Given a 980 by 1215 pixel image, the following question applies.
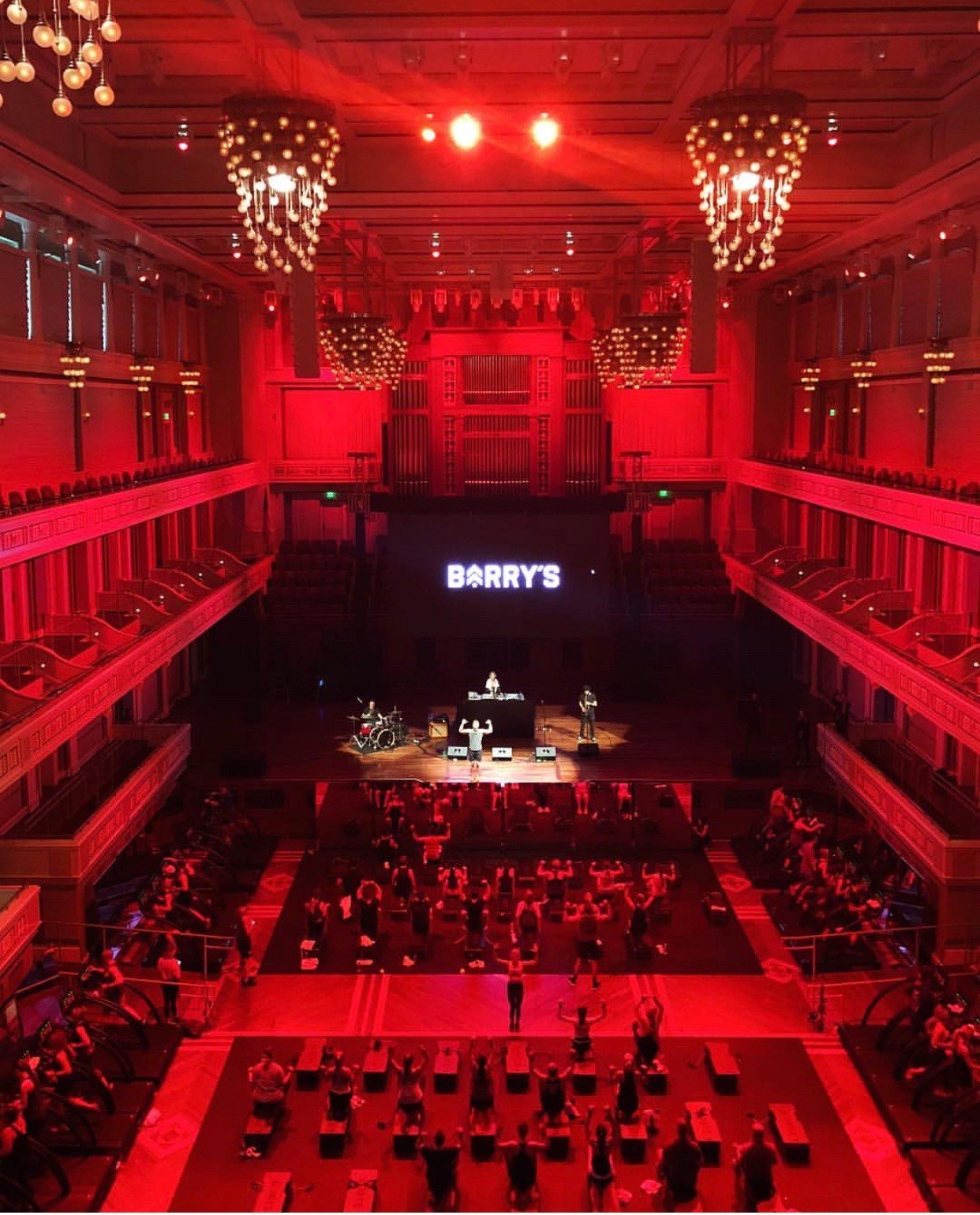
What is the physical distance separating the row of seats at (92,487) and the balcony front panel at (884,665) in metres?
11.9

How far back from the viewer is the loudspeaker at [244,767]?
23.1 m

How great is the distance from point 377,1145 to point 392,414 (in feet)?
71.5

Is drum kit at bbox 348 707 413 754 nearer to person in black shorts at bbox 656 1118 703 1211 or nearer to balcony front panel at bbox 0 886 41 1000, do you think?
balcony front panel at bbox 0 886 41 1000

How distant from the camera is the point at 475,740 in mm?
23672

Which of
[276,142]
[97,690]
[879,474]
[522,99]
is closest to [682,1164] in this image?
[276,142]

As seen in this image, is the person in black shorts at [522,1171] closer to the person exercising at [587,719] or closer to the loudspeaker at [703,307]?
→ the loudspeaker at [703,307]

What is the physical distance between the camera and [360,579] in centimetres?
2956

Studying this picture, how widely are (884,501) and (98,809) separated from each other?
13.1m

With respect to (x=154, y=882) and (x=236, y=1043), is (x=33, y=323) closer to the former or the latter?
(x=154, y=882)


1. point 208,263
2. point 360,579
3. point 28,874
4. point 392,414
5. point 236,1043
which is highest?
point 208,263

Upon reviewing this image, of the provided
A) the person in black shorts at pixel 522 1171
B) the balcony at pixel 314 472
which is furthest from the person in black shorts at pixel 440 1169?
the balcony at pixel 314 472

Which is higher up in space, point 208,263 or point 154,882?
point 208,263

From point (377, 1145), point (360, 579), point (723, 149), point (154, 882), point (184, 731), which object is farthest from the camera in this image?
point (360, 579)

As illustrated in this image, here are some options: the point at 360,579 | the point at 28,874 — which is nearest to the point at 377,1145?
the point at 28,874
